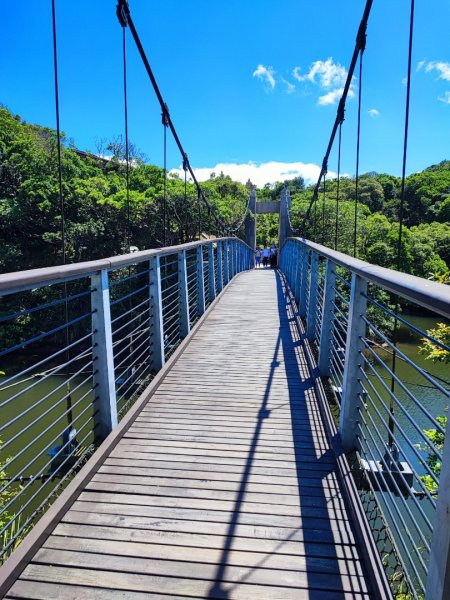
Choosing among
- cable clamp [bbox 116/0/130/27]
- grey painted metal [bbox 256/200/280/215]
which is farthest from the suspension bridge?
grey painted metal [bbox 256/200/280/215]

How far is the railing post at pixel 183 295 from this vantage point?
3385 mm

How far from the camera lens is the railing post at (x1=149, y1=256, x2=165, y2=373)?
2.62m

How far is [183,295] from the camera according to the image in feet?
11.7

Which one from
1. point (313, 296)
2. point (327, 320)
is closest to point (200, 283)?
point (313, 296)

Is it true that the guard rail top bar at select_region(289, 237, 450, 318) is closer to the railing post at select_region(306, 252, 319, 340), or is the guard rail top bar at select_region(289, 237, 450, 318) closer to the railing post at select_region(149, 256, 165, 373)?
the railing post at select_region(149, 256, 165, 373)

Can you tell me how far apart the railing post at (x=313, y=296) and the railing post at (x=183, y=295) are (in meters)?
1.04

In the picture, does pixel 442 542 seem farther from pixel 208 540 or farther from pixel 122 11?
pixel 122 11

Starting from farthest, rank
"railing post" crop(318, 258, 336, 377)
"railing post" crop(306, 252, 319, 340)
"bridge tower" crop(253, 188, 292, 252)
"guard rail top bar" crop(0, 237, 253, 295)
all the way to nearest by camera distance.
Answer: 1. "bridge tower" crop(253, 188, 292, 252)
2. "railing post" crop(306, 252, 319, 340)
3. "railing post" crop(318, 258, 336, 377)
4. "guard rail top bar" crop(0, 237, 253, 295)

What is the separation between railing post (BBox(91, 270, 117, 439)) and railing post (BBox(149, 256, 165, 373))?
78 cm

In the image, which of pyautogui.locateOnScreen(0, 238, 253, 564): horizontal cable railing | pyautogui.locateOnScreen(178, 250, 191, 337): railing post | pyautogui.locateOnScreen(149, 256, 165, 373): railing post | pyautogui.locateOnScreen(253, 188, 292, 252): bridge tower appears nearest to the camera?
pyautogui.locateOnScreen(0, 238, 253, 564): horizontal cable railing

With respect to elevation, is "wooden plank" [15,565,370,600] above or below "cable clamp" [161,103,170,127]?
below

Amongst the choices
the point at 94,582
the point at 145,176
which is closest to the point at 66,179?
the point at 145,176

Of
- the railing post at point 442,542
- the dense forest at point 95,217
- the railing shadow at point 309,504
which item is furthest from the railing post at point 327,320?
the dense forest at point 95,217

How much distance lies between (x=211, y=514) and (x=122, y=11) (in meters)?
4.23
